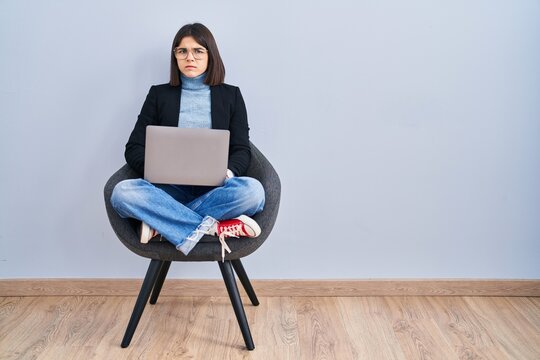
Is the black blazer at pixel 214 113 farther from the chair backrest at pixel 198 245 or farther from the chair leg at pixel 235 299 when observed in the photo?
the chair leg at pixel 235 299

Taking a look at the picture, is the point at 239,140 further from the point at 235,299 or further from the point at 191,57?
the point at 235,299

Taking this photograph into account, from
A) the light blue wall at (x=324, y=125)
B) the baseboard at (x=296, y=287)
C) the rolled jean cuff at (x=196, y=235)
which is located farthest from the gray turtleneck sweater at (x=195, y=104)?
the baseboard at (x=296, y=287)

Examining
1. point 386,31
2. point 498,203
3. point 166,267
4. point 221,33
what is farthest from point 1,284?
point 498,203

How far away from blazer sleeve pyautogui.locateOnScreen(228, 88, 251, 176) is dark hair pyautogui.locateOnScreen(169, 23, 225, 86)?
0.30 ft

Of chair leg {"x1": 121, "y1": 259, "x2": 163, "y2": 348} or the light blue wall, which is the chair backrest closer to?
chair leg {"x1": 121, "y1": 259, "x2": 163, "y2": 348}

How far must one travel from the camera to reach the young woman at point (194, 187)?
1873 mm

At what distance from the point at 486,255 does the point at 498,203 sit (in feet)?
0.65

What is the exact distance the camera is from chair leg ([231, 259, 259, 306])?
217 cm

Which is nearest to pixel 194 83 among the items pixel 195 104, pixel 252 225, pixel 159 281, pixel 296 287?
pixel 195 104

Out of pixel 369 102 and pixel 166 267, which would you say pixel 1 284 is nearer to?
pixel 166 267

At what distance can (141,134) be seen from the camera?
213cm

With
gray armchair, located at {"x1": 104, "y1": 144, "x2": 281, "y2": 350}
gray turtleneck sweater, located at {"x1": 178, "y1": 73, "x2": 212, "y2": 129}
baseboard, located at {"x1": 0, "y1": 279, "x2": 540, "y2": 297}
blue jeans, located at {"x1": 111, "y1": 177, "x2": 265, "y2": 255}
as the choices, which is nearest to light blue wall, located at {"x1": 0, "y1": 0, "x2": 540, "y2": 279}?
baseboard, located at {"x1": 0, "y1": 279, "x2": 540, "y2": 297}

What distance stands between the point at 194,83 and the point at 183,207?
489mm

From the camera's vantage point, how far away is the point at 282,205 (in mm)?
2379
